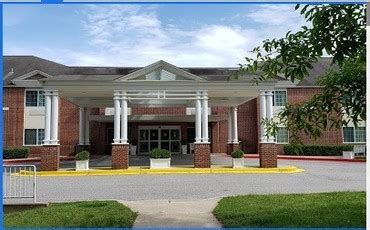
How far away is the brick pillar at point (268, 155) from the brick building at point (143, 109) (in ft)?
0.13

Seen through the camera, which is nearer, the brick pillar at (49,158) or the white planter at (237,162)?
the brick pillar at (49,158)

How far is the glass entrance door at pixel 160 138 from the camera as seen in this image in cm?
3077

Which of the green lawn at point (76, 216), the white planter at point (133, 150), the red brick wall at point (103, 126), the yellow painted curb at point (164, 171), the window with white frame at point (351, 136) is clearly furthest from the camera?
the white planter at point (133, 150)

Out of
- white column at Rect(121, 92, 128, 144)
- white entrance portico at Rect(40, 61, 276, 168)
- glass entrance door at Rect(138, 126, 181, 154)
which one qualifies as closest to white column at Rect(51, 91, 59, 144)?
white entrance portico at Rect(40, 61, 276, 168)

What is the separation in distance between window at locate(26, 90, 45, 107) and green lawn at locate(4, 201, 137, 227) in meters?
20.2

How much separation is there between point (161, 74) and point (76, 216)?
11291 mm

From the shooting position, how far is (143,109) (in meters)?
30.2

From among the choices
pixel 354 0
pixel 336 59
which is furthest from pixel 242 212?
pixel 354 0

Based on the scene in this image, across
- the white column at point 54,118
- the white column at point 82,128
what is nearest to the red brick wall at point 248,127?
the white column at point 82,128

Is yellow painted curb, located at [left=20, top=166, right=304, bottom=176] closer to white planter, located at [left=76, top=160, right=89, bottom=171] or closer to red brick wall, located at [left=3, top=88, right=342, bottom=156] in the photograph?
white planter, located at [left=76, top=160, right=89, bottom=171]

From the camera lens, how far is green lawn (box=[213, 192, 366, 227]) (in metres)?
6.79

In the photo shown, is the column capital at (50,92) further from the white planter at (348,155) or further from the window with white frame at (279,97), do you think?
the white planter at (348,155)

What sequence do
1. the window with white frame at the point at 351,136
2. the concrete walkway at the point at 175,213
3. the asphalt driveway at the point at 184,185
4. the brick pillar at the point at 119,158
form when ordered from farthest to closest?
the window with white frame at the point at 351,136 < the brick pillar at the point at 119,158 < the asphalt driveway at the point at 184,185 < the concrete walkway at the point at 175,213

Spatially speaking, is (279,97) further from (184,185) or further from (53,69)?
(184,185)
